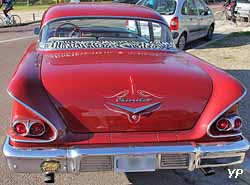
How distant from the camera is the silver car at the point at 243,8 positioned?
19859 mm

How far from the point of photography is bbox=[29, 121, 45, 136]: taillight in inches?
132

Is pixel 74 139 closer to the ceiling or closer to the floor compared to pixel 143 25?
closer to the floor

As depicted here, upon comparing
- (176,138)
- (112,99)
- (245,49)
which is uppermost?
(112,99)

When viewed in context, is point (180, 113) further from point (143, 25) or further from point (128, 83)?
point (143, 25)

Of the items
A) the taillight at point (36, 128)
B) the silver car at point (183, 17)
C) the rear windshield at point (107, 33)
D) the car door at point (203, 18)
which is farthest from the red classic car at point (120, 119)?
the car door at point (203, 18)

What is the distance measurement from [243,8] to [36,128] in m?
18.5

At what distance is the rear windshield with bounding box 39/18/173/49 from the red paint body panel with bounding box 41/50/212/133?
1.03 m

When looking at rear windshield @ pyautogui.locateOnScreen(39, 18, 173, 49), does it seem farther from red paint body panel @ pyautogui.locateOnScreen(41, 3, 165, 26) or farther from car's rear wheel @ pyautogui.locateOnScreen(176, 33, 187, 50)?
car's rear wheel @ pyautogui.locateOnScreen(176, 33, 187, 50)

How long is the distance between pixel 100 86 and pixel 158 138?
65 cm

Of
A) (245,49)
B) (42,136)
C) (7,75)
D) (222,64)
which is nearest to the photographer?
(42,136)

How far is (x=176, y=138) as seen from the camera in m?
3.50

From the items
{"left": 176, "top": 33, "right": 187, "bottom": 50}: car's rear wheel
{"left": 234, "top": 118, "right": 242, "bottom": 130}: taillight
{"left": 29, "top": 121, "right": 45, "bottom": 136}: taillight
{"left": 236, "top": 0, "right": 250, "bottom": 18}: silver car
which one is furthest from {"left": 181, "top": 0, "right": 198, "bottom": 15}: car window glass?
{"left": 29, "top": 121, "right": 45, "bottom": 136}: taillight

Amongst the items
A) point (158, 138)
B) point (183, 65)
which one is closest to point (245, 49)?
point (183, 65)

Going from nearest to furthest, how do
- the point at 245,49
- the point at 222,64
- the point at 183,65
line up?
the point at 183,65, the point at 222,64, the point at 245,49
